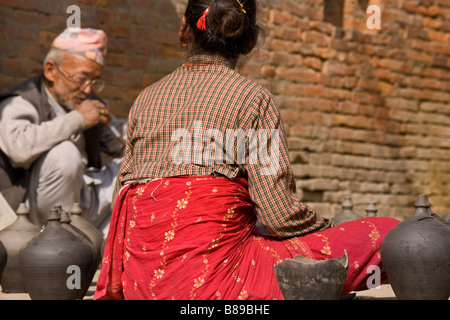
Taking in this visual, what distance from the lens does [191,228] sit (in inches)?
114

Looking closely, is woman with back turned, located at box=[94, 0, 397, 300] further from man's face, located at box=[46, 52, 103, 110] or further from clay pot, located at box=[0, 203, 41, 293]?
man's face, located at box=[46, 52, 103, 110]

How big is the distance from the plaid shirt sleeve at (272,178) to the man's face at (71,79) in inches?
120

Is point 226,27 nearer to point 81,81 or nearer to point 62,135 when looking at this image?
point 62,135

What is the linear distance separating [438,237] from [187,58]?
1.10m

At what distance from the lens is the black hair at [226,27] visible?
9.88ft

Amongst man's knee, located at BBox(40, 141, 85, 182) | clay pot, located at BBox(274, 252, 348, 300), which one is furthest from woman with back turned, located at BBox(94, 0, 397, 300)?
man's knee, located at BBox(40, 141, 85, 182)

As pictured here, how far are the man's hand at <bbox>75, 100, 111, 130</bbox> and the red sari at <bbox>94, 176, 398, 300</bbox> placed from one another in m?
2.61

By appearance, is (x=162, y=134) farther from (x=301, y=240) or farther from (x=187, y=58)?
(x=301, y=240)

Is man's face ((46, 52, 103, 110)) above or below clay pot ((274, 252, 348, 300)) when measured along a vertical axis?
above

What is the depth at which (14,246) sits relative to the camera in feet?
13.2

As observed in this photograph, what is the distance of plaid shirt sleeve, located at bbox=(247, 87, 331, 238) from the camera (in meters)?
2.92

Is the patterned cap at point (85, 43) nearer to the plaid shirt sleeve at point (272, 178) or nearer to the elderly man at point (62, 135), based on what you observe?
the elderly man at point (62, 135)

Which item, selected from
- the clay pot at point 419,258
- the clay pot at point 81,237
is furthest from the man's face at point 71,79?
the clay pot at point 419,258
